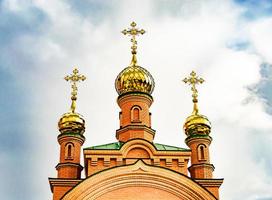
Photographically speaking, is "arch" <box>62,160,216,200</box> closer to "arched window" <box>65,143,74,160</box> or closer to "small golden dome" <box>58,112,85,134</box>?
"arched window" <box>65,143,74,160</box>

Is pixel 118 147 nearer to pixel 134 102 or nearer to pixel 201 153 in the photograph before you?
pixel 134 102

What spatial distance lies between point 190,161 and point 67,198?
16.7ft

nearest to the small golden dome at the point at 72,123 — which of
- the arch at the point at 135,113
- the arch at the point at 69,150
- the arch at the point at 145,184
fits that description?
the arch at the point at 69,150

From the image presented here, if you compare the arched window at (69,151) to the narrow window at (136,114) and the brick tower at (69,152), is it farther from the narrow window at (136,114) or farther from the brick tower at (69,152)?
the narrow window at (136,114)

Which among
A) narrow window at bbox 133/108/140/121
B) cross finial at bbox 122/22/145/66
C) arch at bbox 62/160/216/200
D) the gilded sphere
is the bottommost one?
arch at bbox 62/160/216/200

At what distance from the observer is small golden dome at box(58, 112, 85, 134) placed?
21.2m

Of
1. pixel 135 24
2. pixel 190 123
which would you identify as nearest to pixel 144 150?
pixel 190 123

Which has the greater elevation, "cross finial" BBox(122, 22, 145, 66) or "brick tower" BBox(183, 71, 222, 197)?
"cross finial" BBox(122, 22, 145, 66)

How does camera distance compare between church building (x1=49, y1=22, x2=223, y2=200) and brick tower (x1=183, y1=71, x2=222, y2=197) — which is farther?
brick tower (x1=183, y1=71, x2=222, y2=197)

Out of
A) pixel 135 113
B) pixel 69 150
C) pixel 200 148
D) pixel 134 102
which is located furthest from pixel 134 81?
pixel 69 150

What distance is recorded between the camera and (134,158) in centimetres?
1978

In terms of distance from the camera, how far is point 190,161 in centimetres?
2073

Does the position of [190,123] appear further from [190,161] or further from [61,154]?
[61,154]

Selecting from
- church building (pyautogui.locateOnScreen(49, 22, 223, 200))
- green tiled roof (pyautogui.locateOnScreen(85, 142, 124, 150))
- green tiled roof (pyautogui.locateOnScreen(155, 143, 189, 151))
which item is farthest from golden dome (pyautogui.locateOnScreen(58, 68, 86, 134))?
green tiled roof (pyautogui.locateOnScreen(155, 143, 189, 151))
